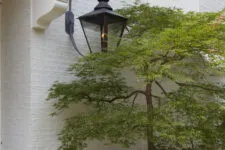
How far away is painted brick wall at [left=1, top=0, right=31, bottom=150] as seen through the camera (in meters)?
3.22

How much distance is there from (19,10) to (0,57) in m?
0.54

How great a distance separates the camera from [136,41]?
3043 mm

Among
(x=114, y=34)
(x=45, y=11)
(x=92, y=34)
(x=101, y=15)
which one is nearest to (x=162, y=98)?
(x=114, y=34)

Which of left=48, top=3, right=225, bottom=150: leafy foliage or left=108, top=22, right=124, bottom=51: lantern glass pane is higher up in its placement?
left=108, top=22, right=124, bottom=51: lantern glass pane

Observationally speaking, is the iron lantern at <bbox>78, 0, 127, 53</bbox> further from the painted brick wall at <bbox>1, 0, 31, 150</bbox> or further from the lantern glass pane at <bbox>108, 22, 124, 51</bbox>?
the painted brick wall at <bbox>1, 0, 31, 150</bbox>

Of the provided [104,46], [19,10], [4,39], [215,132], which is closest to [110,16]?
[104,46]

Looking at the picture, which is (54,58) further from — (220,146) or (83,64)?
(220,146)

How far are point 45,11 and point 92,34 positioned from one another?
0.68 meters

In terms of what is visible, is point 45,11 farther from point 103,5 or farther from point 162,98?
point 162,98

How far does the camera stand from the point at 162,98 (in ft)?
10.1

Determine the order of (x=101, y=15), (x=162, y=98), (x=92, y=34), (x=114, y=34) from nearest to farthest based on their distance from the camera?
(x=162, y=98), (x=101, y=15), (x=114, y=34), (x=92, y=34)

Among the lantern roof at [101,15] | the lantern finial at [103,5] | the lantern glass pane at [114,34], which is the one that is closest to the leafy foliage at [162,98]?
the lantern glass pane at [114,34]

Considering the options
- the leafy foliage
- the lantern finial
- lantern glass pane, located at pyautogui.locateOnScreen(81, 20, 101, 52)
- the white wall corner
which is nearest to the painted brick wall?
the white wall corner

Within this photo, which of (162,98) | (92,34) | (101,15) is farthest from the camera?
(92,34)
